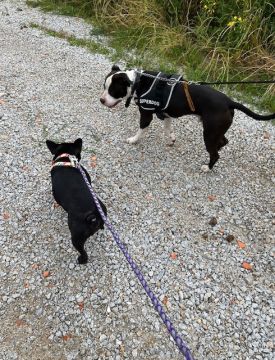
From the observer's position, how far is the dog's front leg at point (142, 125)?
4.31 m

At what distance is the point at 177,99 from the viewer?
3910 mm

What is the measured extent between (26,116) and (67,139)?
0.87m

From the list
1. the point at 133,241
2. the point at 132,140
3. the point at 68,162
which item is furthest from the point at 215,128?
the point at 68,162

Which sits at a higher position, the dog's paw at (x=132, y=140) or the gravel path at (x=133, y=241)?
the dog's paw at (x=132, y=140)

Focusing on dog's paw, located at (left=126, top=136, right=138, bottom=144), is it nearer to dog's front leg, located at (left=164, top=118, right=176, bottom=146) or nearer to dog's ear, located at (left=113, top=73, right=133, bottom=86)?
dog's front leg, located at (left=164, top=118, right=176, bottom=146)

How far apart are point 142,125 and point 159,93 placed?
62cm

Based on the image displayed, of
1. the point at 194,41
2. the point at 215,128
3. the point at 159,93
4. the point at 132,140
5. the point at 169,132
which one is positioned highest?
the point at 159,93

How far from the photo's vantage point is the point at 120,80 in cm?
396

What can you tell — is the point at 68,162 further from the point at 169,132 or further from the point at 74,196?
the point at 169,132

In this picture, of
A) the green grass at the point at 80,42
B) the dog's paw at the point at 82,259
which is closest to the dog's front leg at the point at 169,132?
the dog's paw at the point at 82,259

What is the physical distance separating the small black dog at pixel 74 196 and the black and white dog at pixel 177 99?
97cm

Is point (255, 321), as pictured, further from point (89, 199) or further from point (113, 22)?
point (113, 22)

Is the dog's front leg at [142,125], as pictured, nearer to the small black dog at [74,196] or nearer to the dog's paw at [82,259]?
the small black dog at [74,196]

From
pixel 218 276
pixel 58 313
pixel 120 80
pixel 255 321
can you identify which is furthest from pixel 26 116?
pixel 255 321
